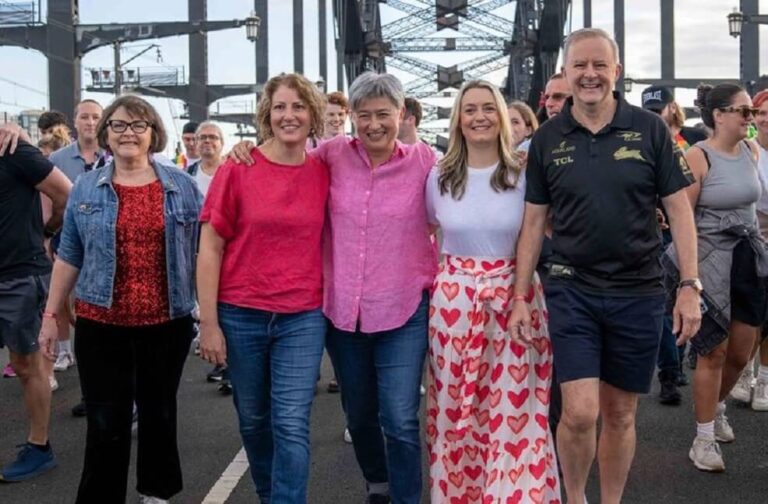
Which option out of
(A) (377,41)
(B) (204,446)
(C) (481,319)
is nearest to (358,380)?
(C) (481,319)

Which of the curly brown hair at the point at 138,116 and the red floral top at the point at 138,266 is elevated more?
the curly brown hair at the point at 138,116

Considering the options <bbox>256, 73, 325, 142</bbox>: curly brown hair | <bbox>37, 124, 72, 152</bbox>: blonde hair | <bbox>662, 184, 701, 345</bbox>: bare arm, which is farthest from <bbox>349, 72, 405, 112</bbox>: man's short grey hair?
<bbox>37, 124, 72, 152</bbox>: blonde hair

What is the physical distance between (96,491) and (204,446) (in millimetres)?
1541

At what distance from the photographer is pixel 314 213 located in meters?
3.77

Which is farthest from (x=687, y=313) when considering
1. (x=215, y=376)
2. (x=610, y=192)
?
(x=215, y=376)

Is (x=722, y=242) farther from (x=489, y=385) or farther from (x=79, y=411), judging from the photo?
(x=79, y=411)

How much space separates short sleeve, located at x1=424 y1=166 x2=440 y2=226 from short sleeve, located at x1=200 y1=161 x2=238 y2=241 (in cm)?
75

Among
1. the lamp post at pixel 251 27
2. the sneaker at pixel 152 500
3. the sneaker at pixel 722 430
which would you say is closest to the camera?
the sneaker at pixel 152 500

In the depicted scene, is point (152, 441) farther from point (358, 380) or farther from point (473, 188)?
point (473, 188)

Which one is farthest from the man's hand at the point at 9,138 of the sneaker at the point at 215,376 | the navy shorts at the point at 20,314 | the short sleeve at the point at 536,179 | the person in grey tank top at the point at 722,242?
the person in grey tank top at the point at 722,242

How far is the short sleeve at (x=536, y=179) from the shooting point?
3.73m

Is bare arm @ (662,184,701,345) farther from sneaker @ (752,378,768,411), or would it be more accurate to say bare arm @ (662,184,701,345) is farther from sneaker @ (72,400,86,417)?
sneaker @ (72,400,86,417)

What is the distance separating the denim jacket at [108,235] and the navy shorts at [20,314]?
0.92 metres

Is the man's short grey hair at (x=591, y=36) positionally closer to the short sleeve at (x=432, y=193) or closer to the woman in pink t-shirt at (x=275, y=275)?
the short sleeve at (x=432, y=193)
